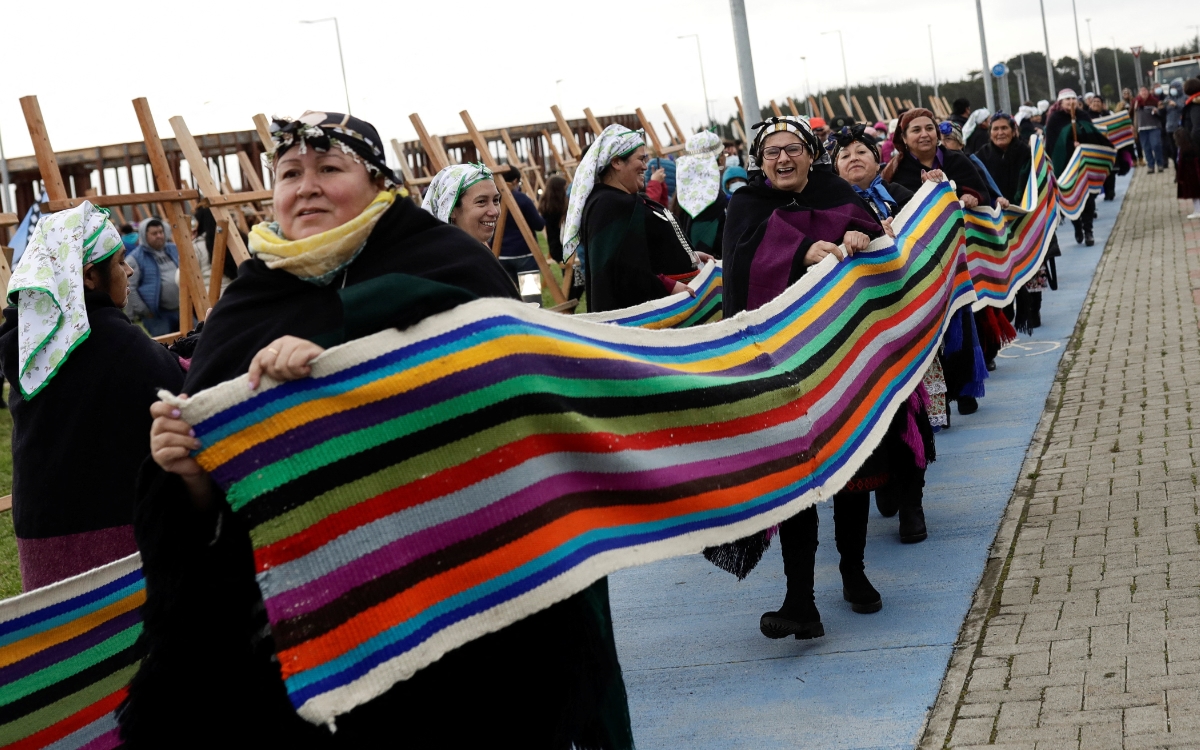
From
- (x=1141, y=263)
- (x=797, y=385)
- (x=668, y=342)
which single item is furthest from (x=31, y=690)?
(x=1141, y=263)

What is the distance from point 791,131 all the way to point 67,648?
3310 millimetres

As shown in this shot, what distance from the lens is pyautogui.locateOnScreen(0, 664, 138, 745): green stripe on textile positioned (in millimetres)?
3562

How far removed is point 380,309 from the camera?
2.92m

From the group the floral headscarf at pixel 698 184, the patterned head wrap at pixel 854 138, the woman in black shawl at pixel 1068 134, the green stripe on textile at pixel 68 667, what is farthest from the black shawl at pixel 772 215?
the woman in black shawl at pixel 1068 134

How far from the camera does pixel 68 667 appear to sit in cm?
368

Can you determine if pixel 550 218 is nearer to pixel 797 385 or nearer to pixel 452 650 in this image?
pixel 797 385

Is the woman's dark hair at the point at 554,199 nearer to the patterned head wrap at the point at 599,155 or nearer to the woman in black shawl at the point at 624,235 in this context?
the patterned head wrap at the point at 599,155

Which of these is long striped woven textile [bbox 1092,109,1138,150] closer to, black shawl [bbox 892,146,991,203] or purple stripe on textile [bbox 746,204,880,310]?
black shawl [bbox 892,146,991,203]

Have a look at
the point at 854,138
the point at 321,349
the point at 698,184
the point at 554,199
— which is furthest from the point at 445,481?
the point at 554,199

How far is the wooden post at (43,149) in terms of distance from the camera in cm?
850

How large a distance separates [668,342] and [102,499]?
180 cm

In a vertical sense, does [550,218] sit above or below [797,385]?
above

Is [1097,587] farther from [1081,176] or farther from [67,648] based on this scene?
[1081,176]

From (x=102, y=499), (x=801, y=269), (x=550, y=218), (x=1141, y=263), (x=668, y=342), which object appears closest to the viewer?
(x=668, y=342)
